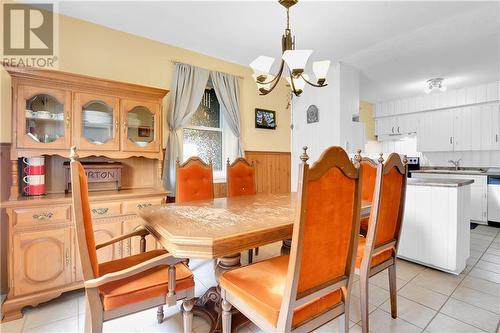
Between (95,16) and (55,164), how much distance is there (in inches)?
59.8

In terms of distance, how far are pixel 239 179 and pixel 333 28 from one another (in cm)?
194

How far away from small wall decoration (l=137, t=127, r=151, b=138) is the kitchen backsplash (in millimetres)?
3373

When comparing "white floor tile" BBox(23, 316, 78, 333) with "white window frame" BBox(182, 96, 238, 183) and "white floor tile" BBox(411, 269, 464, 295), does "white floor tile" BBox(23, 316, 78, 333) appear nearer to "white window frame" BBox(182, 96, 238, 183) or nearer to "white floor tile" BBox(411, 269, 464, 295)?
"white window frame" BBox(182, 96, 238, 183)

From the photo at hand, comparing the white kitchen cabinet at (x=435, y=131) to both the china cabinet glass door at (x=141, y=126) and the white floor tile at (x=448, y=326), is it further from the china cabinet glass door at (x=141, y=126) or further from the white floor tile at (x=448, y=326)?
the china cabinet glass door at (x=141, y=126)

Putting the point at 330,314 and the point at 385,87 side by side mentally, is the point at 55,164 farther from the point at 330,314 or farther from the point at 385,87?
the point at 385,87

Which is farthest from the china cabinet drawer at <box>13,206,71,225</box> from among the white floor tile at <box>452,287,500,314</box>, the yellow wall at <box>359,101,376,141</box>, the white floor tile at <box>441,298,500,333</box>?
the yellow wall at <box>359,101,376,141</box>

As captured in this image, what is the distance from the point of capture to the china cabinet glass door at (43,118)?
6.37ft

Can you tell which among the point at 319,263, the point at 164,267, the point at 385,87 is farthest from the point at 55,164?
the point at 385,87

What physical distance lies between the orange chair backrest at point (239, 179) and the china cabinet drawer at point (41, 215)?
142cm

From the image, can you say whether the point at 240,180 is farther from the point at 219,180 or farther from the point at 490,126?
the point at 490,126

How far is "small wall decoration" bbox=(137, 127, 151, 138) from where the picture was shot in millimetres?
2527

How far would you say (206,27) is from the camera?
2.67 m

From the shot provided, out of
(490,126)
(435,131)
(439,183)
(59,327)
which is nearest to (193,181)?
(59,327)

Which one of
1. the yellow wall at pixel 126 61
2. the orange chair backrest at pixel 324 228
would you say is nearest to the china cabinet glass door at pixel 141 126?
the yellow wall at pixel 126 61
